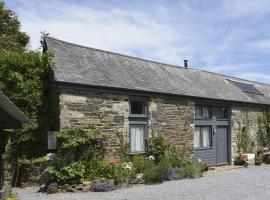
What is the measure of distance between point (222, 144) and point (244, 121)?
220 centimetres

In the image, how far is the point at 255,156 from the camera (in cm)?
2186

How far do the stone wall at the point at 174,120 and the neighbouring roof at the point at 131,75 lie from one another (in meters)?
0.53

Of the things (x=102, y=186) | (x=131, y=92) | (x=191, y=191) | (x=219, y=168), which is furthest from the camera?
(x=219, y=168)

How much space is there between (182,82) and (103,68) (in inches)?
194

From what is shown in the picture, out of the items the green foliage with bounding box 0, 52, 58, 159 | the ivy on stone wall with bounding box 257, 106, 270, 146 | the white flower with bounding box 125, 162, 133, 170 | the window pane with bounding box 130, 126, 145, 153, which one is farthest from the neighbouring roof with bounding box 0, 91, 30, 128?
the ivy on stone wall with bounding box 257, 106, 270, 146

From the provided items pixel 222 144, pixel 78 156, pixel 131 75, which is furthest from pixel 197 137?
pixel 78 156

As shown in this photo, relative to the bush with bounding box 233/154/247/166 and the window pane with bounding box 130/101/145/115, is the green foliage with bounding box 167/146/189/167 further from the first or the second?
the bush with bounding box 233/154/247/166

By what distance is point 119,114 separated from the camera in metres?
16.0

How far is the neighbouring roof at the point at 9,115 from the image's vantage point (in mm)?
7945

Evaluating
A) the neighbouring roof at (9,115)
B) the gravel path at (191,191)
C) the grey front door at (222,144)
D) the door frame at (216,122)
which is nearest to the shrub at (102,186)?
the gravel path at (191,191)

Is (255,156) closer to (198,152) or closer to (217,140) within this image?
(217,140)

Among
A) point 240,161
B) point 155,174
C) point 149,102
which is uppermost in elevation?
point 149,102

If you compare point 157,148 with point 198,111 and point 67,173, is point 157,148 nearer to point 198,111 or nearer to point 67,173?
point 198,111

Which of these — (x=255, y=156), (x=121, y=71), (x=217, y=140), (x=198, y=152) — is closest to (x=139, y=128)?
(x=121, y=71)
